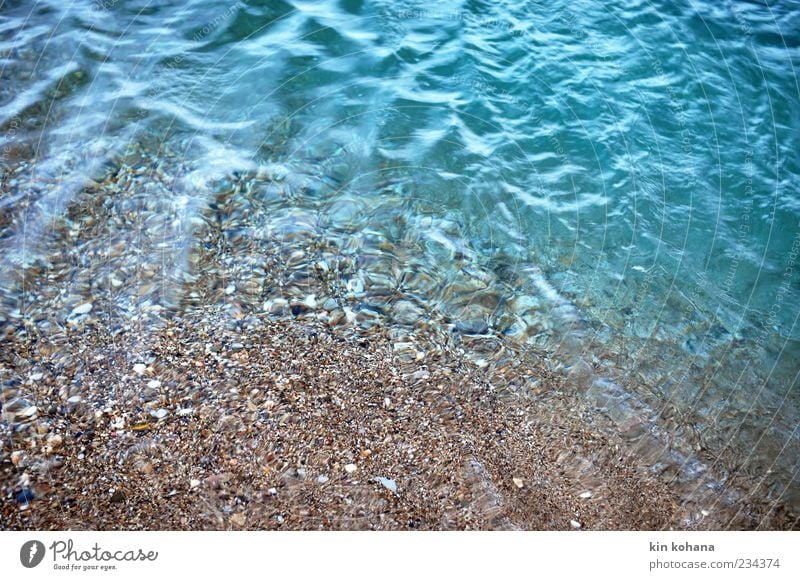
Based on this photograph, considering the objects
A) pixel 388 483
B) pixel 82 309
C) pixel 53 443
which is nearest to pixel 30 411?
pixel 53 443

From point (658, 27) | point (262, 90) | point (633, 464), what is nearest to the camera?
point (633, 464)

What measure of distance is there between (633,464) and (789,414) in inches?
58.3

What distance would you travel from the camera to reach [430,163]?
22.2ft

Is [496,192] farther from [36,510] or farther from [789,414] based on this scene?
[36,510]

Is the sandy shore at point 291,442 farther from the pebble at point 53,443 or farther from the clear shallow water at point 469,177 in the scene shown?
the clear shallow water at point 469,177

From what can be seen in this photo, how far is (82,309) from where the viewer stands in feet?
16.8

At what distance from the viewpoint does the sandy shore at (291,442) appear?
13.4 ft
